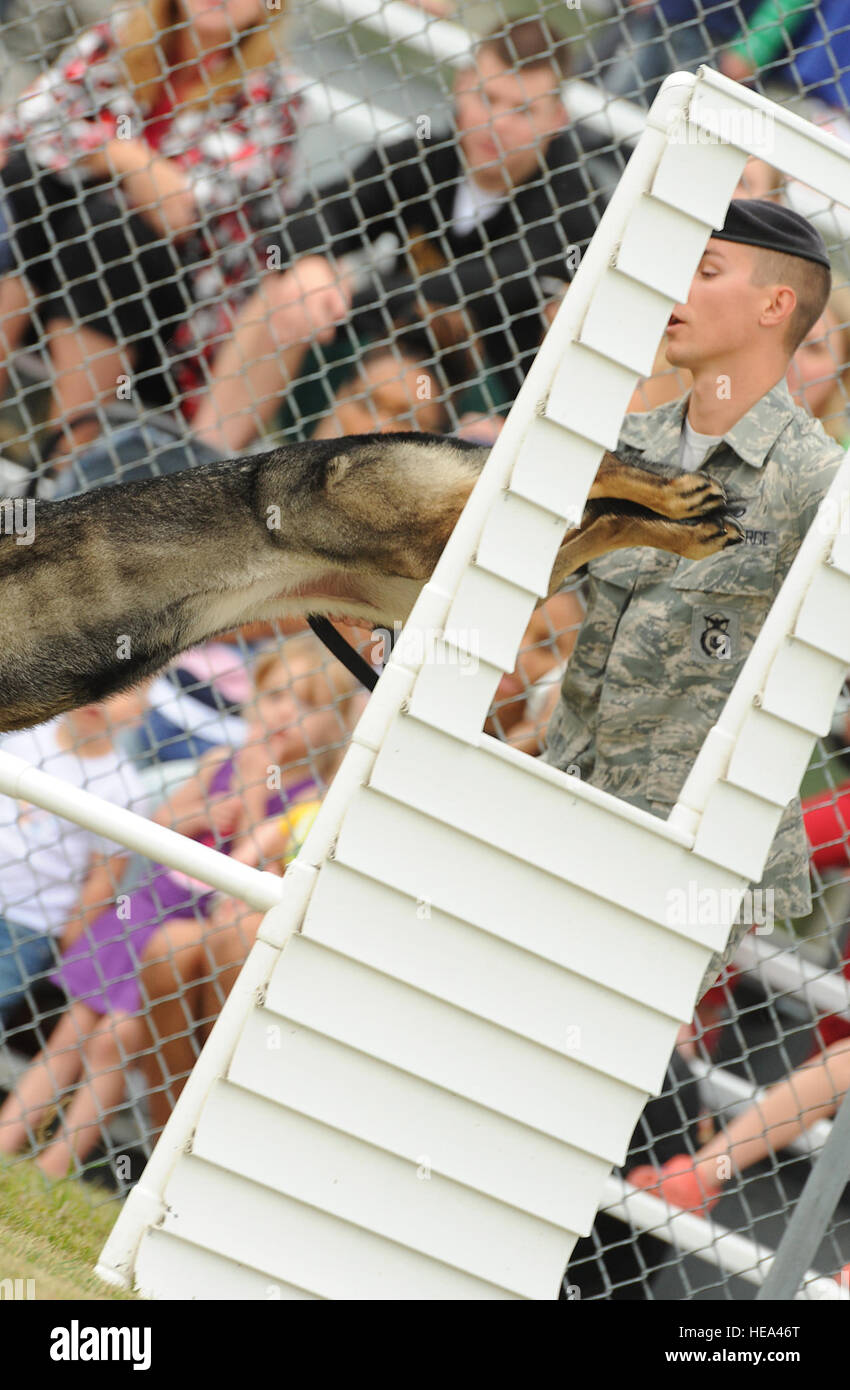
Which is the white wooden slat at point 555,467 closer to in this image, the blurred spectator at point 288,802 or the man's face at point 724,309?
the man's face at point 724,309

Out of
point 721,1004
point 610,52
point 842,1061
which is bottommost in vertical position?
point 721,1004

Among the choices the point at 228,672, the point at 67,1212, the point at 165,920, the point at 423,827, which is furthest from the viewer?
the point at 228,672

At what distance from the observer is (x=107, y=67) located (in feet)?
15.7

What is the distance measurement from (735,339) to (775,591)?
2.01 ft

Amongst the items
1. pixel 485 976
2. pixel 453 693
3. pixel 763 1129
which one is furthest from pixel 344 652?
pixel 763 1129

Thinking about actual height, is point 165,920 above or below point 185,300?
below

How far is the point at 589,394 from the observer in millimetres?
2926

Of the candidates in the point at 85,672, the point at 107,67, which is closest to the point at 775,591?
the point at 85,672

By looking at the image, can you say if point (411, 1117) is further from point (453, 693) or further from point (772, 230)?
point (772, 230)

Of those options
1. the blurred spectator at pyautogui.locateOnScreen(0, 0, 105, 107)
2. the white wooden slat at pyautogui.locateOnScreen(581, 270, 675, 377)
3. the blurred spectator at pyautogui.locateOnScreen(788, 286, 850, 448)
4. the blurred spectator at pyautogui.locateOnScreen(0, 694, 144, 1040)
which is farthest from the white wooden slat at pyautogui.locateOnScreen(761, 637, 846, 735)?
the blurred spectator at pyautogui.locateOnScreen(0, 0, 105, 107)

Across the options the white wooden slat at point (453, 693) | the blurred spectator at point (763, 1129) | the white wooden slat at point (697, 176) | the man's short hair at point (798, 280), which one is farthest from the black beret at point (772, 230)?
the blurred spectator at point (763, 1129)

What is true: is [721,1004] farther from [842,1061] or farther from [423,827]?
[423,827]

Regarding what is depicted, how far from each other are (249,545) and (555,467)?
2.43 feet

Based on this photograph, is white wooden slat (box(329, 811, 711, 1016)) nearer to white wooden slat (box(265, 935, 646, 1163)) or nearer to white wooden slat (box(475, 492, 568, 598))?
white wooden slat (box(265, 935, 646, 1163))
